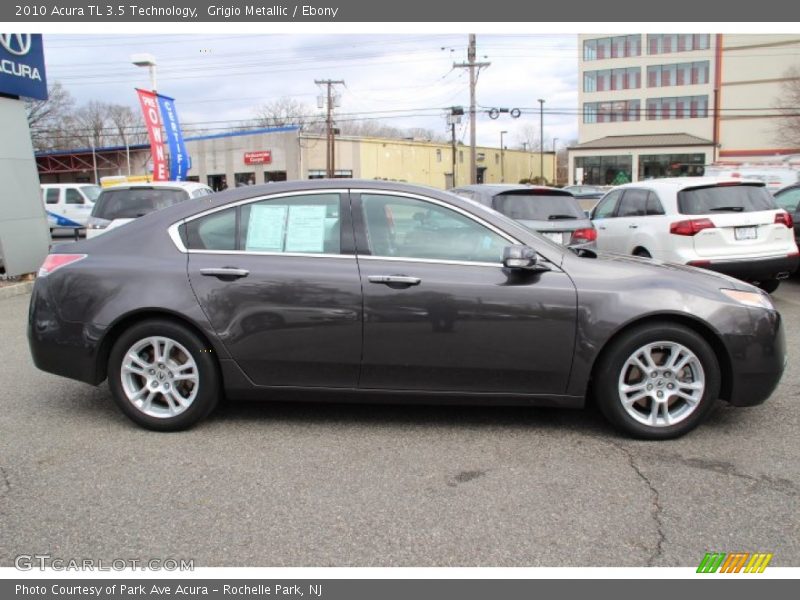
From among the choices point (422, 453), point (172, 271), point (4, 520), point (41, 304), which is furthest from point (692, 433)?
point (41, 304)

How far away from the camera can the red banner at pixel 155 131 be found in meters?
21.0

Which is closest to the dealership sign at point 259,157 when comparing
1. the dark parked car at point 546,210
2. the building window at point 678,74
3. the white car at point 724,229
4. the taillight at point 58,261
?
the building window at point 678,74

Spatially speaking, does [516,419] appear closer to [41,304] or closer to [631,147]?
[41,304]

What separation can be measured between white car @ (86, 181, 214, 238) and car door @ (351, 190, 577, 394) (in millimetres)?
6815

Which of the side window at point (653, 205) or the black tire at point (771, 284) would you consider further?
the black tire at point (771, 284)

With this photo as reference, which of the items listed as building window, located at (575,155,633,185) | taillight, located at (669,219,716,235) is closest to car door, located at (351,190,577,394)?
taillight, located at (669,219,716,235)

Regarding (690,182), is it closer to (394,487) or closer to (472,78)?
(394,487)

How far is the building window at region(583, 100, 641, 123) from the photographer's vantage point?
230ft

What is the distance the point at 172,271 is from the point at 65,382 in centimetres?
191

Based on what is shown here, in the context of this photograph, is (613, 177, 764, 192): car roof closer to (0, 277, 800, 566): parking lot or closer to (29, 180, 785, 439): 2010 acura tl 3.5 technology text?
(0, 277, 800, 566): parking lot

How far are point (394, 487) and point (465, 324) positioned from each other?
42.3 inches

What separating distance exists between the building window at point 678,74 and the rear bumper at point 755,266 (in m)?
→ 68.3

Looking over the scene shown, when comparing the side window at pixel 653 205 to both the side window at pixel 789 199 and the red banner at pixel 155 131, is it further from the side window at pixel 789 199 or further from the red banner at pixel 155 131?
the red banner at pixel 155 131

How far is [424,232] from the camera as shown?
164 inches
